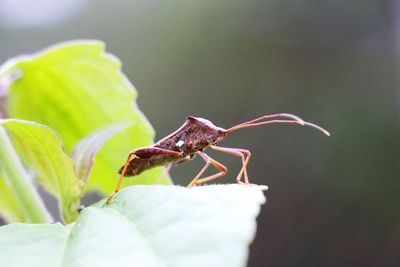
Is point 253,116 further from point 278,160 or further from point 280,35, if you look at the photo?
point 280,35

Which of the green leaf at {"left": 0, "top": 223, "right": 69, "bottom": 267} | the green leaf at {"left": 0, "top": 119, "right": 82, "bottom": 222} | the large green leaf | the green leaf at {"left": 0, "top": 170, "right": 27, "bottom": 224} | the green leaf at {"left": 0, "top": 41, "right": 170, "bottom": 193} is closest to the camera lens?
the large green leaf

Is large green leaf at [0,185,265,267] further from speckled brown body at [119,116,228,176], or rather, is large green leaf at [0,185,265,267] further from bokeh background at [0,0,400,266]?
bokeh background at [0,0,400,266]

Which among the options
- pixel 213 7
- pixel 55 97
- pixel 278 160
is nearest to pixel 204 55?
pixel 213 7

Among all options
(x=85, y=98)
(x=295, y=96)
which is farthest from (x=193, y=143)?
(x=295, y=96)

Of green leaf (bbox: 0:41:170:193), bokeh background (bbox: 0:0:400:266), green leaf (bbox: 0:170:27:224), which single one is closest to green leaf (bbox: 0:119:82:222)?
green leaf (bbox: 0:170:27:224)

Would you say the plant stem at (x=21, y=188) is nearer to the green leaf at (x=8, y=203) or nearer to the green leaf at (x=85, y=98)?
the green leaf at (x=8, y=203)

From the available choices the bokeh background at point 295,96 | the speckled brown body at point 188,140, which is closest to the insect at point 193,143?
the speckled brown body at point 188,140

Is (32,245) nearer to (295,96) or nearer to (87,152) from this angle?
(87,152)
